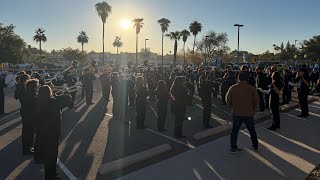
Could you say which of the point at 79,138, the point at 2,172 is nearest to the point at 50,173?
the point at 2,172

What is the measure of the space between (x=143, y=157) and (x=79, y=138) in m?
2.86

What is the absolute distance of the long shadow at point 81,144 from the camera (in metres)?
7.22

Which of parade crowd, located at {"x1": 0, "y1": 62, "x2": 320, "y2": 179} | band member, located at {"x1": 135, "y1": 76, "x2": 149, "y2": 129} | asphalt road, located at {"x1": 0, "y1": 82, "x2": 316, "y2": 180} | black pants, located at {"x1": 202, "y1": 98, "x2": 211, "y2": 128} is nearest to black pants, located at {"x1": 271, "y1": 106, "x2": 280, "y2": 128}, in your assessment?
parade crowd, located at {"x1": 0, "y1": 62, "x2": 320, "y2": 179}

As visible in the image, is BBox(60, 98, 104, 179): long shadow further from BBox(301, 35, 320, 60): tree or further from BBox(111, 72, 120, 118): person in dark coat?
BBox(301, 35, 320, 60): tree

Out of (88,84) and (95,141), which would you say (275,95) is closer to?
(95,141)

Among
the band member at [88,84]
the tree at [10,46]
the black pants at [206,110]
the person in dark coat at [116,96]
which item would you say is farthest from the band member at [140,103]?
the tree at [10,46]

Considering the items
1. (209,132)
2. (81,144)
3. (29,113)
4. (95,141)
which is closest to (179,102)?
(209,132)

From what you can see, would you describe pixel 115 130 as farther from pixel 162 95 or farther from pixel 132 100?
pixel 132 100

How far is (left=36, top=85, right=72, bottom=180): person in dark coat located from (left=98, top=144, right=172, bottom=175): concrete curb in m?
0.95

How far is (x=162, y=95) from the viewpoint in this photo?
34.6ft

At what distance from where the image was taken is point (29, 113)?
7.92 m

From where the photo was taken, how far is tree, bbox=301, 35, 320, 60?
260ft

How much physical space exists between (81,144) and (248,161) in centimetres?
413

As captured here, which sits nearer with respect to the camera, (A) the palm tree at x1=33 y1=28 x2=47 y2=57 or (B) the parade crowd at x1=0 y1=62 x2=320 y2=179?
(B) the parade crowd at x1=0 y1=62 x2=320 y2=179
